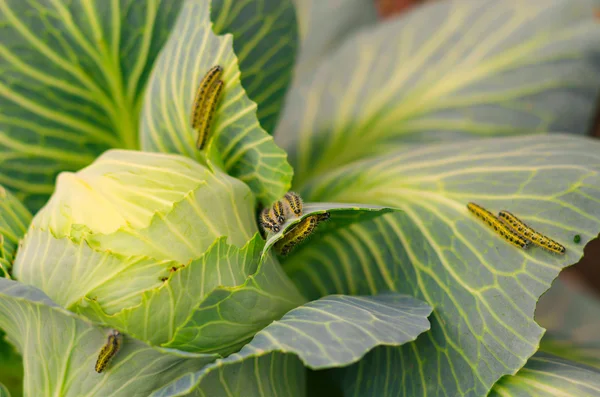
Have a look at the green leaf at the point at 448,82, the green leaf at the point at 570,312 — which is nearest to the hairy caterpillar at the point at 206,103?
the green leaf at the point at 448,82

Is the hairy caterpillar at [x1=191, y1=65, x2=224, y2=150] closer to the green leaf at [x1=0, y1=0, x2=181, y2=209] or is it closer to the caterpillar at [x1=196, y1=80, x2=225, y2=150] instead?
the caterpillar at [x1=196, y1=80, x2=225, y2=150]

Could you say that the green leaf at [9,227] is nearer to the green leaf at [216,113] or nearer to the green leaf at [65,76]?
the green leaf at [65,76]

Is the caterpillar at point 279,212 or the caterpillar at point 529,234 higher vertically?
the caterpillar at point 279,212

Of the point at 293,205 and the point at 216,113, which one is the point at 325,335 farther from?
the point at 216,113

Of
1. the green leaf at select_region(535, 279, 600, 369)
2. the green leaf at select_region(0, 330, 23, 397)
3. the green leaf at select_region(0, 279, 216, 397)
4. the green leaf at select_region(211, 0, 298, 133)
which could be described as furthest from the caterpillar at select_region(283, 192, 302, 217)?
the green leaf at select_region(535, 279, 600, 369)

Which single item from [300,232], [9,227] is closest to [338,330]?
[300,232]

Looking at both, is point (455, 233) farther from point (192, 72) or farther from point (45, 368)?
point (45, 368)

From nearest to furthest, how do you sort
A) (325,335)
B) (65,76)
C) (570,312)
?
(325,335) < (65,76) < (570,312)
